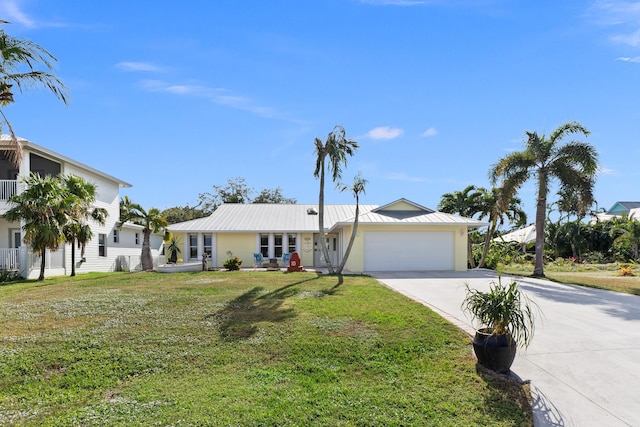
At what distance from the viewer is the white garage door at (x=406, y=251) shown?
62.6 feet

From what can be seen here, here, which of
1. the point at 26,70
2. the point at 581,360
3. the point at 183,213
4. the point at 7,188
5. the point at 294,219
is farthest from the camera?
the point at 183,213

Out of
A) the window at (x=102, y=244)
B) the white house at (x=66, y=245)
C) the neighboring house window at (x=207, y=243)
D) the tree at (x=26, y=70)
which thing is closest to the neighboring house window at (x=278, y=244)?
the neighboring house window at (x=207, y=243)

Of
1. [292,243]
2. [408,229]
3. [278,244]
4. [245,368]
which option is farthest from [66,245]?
[245,368]

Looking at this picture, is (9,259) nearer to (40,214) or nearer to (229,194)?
(40,214)

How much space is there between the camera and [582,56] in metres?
10.8

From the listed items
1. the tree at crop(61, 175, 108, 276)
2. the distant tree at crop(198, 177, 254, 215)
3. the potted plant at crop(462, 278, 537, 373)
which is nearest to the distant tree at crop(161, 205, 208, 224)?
the distant tree at crop(198, 177, 254, 215)

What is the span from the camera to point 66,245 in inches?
762

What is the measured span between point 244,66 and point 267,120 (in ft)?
14.9

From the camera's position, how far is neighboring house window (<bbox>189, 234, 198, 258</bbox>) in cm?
2353

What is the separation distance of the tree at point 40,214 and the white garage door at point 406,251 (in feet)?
45.7

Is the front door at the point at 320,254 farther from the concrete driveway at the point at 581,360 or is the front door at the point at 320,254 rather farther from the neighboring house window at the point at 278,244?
the concrete driveway at the point at 581,360

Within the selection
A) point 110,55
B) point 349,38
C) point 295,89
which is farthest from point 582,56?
point 110,55

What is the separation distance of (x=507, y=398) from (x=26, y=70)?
38.0 ft

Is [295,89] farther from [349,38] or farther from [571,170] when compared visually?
[571,170]
